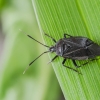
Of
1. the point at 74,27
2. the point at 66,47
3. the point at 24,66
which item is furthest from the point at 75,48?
the point at 24,66

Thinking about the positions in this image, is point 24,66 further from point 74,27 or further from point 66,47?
point 74,27

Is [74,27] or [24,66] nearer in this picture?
[74,27]

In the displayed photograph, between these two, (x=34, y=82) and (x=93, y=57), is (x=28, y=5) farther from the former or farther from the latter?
(x=93, y=57)

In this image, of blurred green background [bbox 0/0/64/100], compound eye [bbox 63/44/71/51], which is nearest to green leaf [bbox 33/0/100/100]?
compound eye [bbox 63/44/71/51]

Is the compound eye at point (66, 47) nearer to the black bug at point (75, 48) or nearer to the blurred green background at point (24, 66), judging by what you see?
the black bug at point (75, 48)

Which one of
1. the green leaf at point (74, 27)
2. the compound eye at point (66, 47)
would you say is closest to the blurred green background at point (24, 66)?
the compound eye at point (66, 47)

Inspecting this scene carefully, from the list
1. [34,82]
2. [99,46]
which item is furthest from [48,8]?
[34,82]
